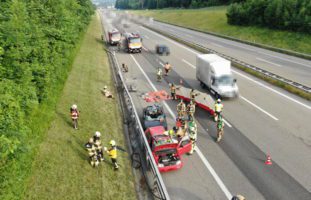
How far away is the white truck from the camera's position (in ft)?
78.9

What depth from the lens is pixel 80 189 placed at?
12867mm

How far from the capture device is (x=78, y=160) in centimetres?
1491

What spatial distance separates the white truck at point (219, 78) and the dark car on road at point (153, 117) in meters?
7.11

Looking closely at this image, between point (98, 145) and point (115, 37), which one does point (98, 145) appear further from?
point (115, 37)

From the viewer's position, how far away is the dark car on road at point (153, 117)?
721 inches

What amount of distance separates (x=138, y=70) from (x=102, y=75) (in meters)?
5.34

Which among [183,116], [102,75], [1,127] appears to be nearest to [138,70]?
[102,75]

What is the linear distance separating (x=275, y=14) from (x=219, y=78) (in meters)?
40.1

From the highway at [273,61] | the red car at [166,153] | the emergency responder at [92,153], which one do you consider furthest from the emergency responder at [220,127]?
the highway at [273,61]

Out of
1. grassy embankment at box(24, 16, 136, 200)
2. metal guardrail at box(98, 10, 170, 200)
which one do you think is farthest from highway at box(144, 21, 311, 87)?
grassy embankment at box(24, 16, 136, 200)

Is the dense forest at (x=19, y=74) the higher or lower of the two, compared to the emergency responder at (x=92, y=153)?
higher

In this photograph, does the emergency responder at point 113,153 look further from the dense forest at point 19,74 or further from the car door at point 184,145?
the dense forest at point 19,74

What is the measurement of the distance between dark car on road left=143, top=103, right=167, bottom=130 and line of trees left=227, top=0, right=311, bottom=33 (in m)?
41.8

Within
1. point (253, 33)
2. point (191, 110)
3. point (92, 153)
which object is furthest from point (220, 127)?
point (253, 33)
